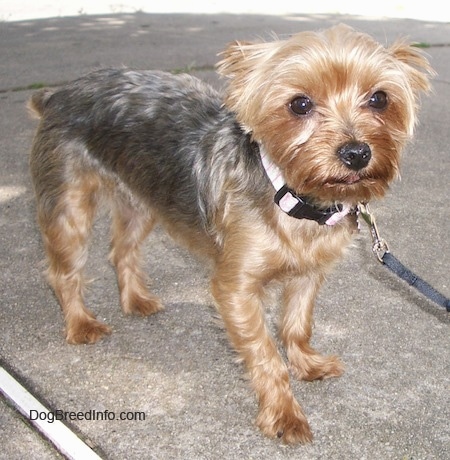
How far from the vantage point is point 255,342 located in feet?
11.7

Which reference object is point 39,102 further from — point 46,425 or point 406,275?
point 406,275

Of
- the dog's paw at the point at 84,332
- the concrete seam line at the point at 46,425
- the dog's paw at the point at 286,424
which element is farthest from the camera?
the dog's paw at the point at 84,332

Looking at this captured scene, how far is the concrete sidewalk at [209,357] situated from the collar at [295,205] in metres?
0.96

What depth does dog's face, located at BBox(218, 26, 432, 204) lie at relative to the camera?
301 centimetres

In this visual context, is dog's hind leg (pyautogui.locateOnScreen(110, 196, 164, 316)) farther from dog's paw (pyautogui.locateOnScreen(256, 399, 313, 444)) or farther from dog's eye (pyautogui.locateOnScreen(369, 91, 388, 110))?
dog's eye (pyautogui.locateOnScreen(369, 91, 388, 110))

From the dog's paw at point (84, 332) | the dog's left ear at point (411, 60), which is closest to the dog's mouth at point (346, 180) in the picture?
the dog's left ear at point (411, 60)

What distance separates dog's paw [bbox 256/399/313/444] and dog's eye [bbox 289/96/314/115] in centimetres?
137

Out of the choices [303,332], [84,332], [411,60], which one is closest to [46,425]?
[84,332]

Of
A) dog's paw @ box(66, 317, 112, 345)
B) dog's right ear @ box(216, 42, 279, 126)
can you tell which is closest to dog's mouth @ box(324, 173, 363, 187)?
dog's right ear @ box(216, 42, 279, 126)

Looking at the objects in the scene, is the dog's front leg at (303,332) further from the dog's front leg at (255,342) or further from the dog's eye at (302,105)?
the dog's eye at (302,105)

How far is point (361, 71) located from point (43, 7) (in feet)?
47.7

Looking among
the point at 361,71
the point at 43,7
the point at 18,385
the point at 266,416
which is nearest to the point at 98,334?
the point at 18,385

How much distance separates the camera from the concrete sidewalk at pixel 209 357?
3.38 metres

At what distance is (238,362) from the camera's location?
12.0ft
